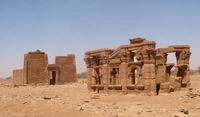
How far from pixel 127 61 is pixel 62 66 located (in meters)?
16.7

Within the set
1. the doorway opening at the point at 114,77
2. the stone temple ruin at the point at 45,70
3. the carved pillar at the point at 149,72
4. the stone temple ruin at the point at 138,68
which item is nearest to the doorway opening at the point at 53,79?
the stone temple ruin at the point at 45,70

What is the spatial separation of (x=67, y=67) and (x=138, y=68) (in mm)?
17467

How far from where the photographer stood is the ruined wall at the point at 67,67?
36.2 meters

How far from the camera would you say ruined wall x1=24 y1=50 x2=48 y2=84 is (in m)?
34.3

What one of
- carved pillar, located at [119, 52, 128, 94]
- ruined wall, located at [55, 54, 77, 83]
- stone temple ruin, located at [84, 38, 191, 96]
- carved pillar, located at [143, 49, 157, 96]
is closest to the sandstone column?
stone temple ruin, located at [84, 38, 191, 96]

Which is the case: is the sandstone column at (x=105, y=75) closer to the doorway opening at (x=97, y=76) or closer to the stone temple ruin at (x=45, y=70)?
the doorway opening at (x=97, y=76)

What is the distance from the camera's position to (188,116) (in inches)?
436

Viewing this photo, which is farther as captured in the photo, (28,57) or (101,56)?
(28,57)

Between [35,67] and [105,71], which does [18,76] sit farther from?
[105,71]

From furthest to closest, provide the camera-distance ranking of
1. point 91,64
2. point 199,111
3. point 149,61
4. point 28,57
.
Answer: point 28,57 < point 91,64 < point 149,61 < point 199,111

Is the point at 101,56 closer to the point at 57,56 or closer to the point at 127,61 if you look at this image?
the point at 127,61

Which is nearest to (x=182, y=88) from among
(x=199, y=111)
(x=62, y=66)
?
(x=199, y=111)

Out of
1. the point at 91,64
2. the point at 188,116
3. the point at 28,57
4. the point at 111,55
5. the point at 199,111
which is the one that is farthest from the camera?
the point at 28,57

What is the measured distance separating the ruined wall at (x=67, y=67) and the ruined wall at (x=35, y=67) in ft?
6.46
